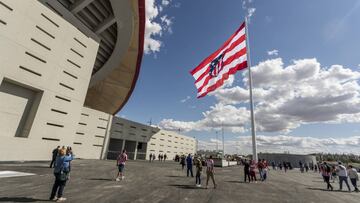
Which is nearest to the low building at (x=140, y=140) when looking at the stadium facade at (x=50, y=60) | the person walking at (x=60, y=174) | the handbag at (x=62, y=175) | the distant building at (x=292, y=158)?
the stadium facade at (x=50, y=60)

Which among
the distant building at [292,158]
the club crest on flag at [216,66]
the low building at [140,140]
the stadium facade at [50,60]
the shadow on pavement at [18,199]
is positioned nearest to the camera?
the shadow on pavement at [18,199]

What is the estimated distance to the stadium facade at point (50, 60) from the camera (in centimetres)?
1328

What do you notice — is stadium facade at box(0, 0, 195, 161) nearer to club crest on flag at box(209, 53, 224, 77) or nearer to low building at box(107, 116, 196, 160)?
low building at box(107, 116, 196, 160)

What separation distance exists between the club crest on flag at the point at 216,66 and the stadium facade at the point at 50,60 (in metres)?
11.0

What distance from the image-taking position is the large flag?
1423 cm

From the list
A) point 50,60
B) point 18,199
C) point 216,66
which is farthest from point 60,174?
point 50,60

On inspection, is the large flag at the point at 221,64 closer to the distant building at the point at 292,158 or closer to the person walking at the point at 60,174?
the person walking at the point at 60,174

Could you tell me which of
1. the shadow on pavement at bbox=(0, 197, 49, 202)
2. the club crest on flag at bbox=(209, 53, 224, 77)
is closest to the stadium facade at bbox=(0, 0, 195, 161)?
the shadow on pavement at bbox=(0, 197, 49, 202)

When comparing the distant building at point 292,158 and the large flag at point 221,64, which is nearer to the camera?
the large flag at point 221,64

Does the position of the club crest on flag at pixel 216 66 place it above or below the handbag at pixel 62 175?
above

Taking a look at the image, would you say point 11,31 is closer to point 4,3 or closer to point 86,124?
point 4,3

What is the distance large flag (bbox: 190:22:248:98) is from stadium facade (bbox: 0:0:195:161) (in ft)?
34.6

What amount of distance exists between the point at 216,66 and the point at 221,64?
2.01ft

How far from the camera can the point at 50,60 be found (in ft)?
51.9
